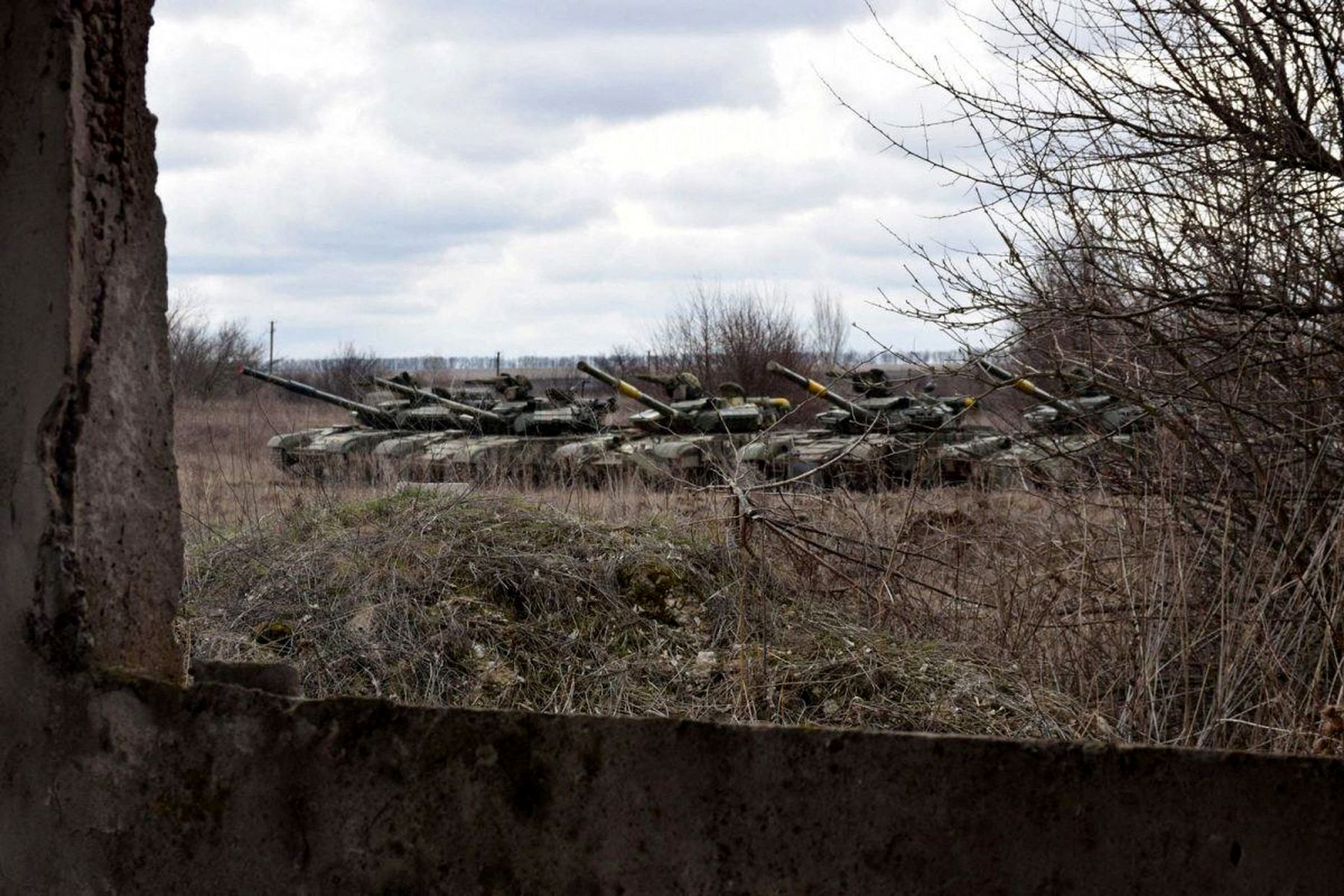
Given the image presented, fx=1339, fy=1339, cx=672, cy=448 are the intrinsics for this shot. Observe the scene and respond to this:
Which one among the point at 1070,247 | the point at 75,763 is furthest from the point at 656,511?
the point at 75,763

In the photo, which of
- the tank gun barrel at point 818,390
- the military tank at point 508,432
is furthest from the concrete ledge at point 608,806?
the military tank at point 508,432

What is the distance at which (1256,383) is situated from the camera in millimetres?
4824

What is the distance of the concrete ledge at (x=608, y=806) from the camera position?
5.59 ft

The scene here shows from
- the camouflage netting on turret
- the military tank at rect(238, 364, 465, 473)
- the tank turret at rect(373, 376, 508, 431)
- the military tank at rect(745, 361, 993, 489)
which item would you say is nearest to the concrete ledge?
the camouflage netting on turret

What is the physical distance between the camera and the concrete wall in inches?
68.1

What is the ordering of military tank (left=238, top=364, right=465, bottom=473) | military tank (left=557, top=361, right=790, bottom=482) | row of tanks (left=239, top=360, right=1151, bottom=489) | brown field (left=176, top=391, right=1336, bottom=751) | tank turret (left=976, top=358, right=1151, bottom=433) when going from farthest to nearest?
military tank (left=238, top=364, right=465, bottom=473) → military tank (left=557, top=361, right=790, bottom=482) → row of tanks (left=239, top=360, right=1151, bottom=489) → tank turret (left=976, top=358, right=1151, bottom=433) → brown field (left=176, top=391, right=1336, bottom=751)

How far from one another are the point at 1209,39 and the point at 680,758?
12.2 ft

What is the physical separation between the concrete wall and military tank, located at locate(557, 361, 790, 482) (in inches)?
382

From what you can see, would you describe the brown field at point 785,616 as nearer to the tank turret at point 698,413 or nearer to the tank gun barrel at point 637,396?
the tank turret at point 698,413

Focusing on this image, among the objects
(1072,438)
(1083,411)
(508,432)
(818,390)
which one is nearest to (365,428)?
(508,432)

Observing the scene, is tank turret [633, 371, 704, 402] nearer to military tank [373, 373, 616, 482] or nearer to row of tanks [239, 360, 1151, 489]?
row of tanks [239, 360, 1151, 489]

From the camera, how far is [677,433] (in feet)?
A: 41.7

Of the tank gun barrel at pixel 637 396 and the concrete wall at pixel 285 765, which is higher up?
the tank gun barrel at pixel 637 396

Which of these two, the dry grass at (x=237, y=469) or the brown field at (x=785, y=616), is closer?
the brown field at (x=785, y=616)
